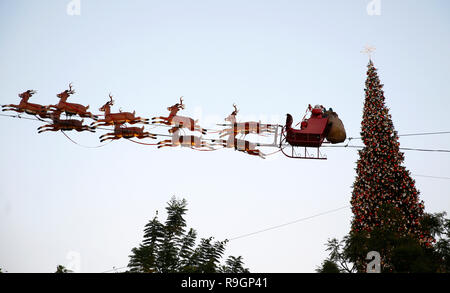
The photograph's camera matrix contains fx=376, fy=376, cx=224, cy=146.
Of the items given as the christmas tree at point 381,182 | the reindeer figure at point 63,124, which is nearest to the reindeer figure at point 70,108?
the reindeer figure at point 63,124

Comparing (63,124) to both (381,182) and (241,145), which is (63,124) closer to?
(241,145)

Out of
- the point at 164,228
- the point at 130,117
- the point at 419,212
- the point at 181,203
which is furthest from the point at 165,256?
the point at 419,212

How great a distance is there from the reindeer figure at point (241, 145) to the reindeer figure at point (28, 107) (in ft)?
15.6

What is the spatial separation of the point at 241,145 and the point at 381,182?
1378 centimetres

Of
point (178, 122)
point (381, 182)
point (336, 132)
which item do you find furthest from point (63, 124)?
point (381, 182)

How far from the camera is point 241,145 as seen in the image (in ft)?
36.7

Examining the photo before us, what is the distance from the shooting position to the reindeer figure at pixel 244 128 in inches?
442

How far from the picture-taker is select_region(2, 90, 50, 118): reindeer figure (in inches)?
398

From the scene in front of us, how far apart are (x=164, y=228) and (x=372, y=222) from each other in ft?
37.3

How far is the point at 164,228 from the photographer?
703 inches

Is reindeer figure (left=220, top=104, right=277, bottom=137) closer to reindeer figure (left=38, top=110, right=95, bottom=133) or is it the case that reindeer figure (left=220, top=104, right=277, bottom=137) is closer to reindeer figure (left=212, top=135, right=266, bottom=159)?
reindeer figure (left=212, top=135, right=266, bottom=159)

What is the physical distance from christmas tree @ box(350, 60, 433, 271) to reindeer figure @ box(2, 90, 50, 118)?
48.2 ft

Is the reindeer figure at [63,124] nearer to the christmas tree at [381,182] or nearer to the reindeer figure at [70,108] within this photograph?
the reindeer figure at [70,108]
